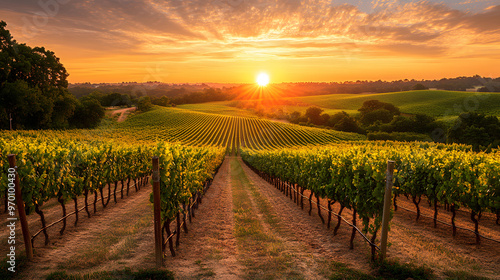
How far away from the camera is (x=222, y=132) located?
8531 cm

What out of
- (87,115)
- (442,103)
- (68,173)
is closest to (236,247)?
(68,173)

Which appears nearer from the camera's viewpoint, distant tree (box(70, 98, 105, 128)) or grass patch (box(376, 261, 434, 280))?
grass patch (box(376, 261, 434, 280))

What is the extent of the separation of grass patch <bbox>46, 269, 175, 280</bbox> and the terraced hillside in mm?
60212

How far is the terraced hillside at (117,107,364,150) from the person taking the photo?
244 feet

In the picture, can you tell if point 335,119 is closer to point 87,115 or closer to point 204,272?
point 87,115

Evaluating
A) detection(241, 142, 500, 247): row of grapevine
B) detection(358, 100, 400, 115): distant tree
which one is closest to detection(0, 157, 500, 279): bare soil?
detection(241, 142, 500, 247): row of grapevine

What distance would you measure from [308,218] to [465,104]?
12960 cm

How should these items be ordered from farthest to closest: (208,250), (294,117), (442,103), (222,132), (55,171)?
(294,117) < (442,103) < (222,132) < (55,171) < (208,250)

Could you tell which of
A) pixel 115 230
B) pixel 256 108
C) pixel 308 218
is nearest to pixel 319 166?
pixel 308 218

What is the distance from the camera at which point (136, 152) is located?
58.4ft

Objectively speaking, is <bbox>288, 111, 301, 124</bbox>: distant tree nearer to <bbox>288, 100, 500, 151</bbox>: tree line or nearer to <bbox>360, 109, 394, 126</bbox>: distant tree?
<bbox>288, 100, 500, 151</bbox>: tree line

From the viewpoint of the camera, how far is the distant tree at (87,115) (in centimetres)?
7144

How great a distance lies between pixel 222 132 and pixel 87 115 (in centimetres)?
3846

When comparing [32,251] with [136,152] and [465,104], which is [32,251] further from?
[465,104]
